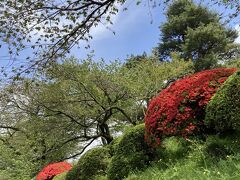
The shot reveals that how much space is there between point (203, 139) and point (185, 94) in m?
0.93

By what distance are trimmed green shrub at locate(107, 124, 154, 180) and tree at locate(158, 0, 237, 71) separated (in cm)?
2698

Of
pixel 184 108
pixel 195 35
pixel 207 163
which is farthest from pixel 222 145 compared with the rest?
pixel 195 35

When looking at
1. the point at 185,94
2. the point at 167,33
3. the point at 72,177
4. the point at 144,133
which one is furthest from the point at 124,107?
the point at 167,33

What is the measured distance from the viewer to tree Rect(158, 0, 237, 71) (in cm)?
3575

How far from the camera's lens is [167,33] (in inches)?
1572

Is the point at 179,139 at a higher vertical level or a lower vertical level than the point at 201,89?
lower

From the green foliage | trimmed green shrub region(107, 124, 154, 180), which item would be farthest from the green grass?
trimmed green shrub region(107, 124, 154, 180)

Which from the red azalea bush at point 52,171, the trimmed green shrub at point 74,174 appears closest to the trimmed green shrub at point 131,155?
the trimmed green shrub at point 74,174

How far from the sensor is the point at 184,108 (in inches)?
291

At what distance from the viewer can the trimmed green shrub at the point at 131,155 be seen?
845 cm

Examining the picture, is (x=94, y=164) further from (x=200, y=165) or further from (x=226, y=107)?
(x=226, y=107)

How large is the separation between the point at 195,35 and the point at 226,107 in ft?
99.1

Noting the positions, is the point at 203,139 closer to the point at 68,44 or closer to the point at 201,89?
the point at 201,89

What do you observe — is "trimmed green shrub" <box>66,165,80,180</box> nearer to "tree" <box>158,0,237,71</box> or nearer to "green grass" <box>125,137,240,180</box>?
"green grass" <box>125,137,240,180</box>
